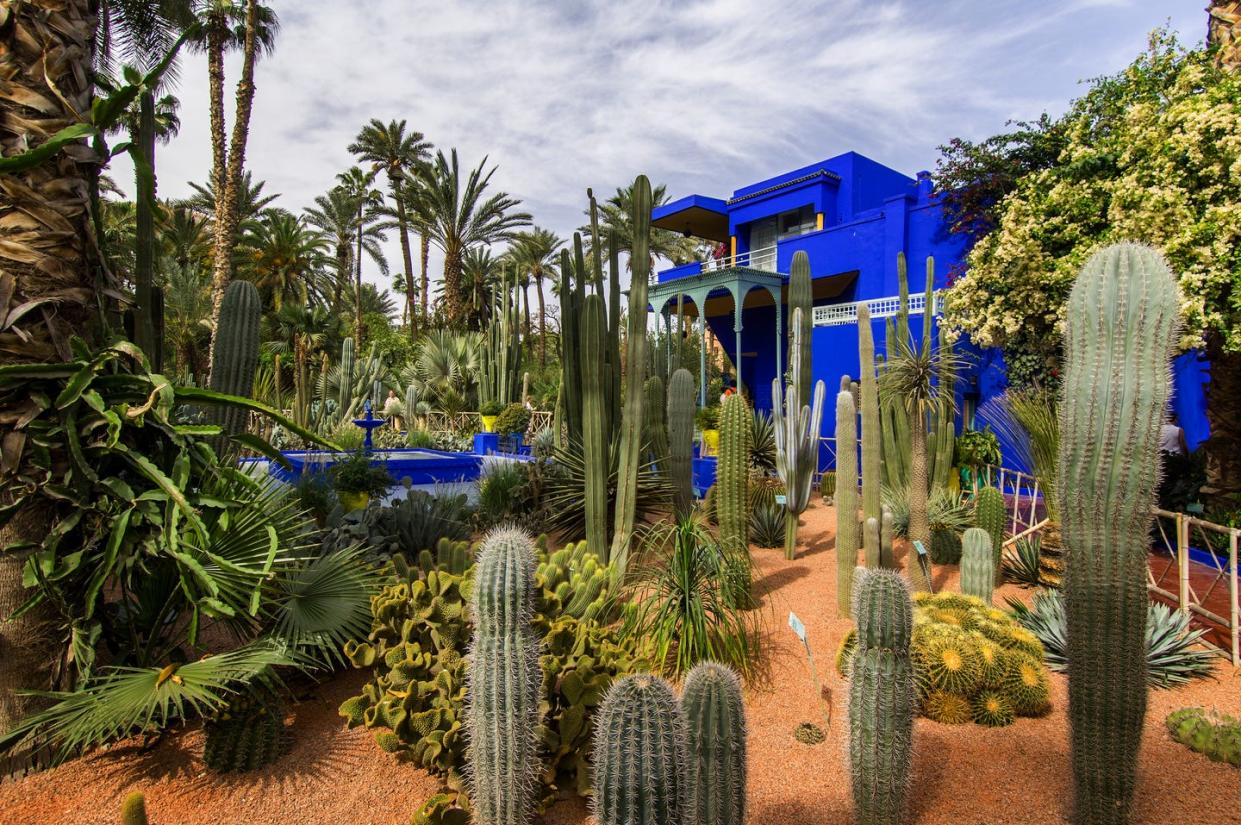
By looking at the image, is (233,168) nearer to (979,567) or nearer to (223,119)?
(223,119)

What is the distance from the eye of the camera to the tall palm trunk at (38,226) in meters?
2.71

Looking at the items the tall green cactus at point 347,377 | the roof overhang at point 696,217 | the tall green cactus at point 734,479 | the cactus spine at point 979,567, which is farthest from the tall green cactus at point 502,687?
the roof overhang at point 696,217

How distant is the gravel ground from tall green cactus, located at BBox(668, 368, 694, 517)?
2521 mm

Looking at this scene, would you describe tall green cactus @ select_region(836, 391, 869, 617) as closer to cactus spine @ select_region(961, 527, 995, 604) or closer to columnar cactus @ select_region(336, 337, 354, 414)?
cactus spine @ select_region(961, 527, 995, 604)

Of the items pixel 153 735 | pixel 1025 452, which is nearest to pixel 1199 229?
A: pixel 1025 452

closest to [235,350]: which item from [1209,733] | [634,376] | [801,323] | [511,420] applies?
[634,376]

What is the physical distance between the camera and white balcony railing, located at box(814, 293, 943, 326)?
580 inches

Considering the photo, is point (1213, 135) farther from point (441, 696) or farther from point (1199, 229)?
point (441, 696)

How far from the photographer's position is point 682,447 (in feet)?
20.9

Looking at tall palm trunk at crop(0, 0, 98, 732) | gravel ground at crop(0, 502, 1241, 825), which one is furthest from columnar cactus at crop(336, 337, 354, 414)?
tall palm trunk at crop(0, 0, 98, 732)

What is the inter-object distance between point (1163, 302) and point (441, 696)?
143 inches

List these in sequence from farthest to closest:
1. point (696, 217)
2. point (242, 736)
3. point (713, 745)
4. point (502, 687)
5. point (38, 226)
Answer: point (696, 217) < point (242, 736) < point (38, 226) < point (502, 687) < point (713, 745)

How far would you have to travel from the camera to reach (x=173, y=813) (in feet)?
9.20

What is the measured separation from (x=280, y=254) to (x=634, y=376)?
23.0 metres
